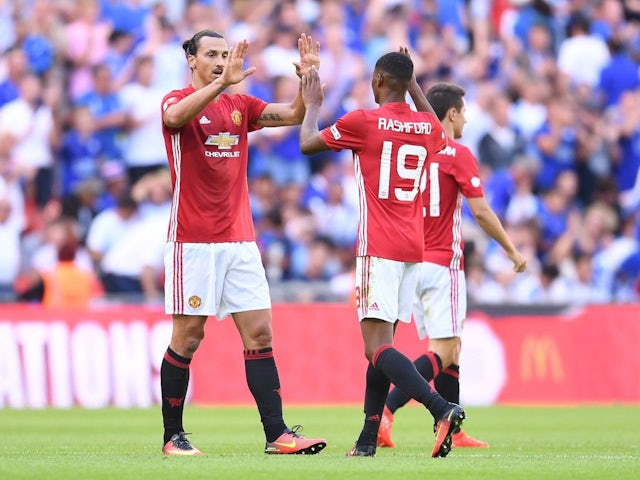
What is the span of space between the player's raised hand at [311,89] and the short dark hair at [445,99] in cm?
195

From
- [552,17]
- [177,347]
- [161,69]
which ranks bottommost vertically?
[177,347]

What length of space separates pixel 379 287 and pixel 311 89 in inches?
54.0

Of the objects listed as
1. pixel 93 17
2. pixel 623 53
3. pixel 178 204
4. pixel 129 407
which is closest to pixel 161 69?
pixel 93 17

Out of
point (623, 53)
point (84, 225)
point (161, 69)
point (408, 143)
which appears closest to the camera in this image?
point (408, 143)

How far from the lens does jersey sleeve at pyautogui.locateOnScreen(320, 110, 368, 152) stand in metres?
8.72

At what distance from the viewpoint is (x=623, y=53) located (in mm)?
22766

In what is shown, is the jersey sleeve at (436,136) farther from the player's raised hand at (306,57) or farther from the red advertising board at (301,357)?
the red advertising board at (301,357)

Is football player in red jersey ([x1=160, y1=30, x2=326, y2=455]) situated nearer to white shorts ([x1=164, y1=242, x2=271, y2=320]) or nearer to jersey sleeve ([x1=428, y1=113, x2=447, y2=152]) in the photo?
white shorts ([x1=164, y1=242, x2=271, y2=320])

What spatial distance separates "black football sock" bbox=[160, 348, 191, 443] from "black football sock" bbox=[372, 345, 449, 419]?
4.30ft

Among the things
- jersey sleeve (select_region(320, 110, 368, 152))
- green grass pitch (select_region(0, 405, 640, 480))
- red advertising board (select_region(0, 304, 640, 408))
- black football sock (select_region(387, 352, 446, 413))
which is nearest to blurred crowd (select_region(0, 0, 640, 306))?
red advertising board (select_region(0, 304, 640, 408))

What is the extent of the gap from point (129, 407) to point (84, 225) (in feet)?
9.11

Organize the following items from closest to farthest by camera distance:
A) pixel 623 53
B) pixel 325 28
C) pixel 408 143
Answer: pixel 408 143
pixel 325 28
pixel 623 53

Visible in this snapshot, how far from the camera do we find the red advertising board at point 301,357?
16.2 m

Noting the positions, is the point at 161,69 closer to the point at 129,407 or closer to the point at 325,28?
the point at 325,28
